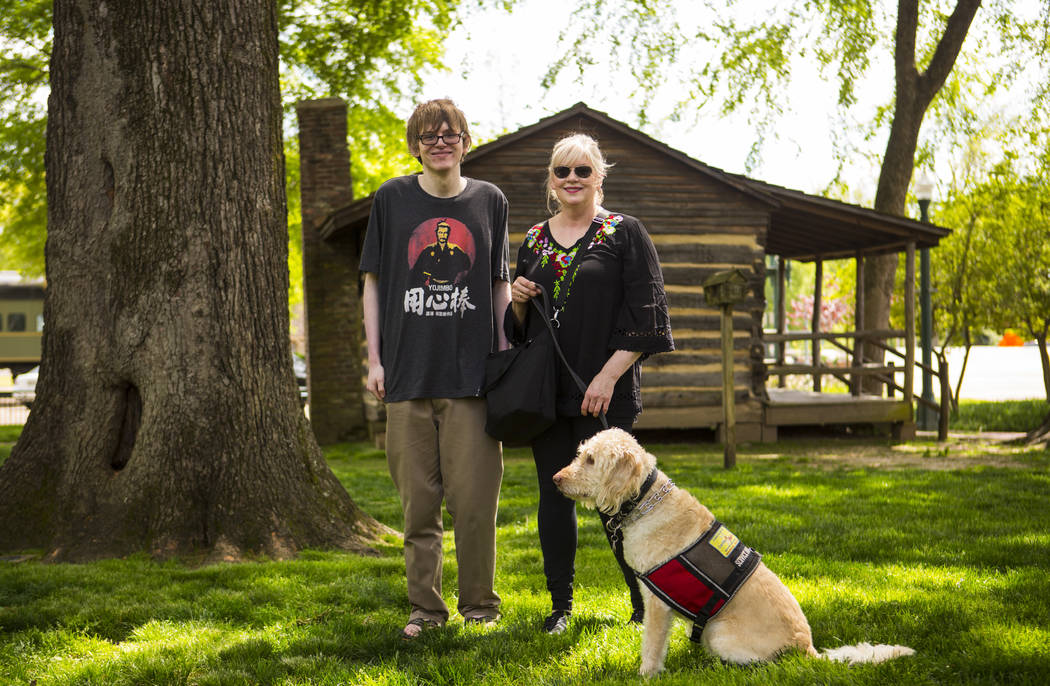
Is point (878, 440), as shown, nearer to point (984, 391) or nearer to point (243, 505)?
point (243, 505)

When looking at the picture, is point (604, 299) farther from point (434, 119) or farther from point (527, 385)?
point (434, 119)

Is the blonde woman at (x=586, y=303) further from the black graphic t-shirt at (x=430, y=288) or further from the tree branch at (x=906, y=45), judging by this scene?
the tree branch at (x=906, y=45)

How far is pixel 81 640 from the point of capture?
4066mm

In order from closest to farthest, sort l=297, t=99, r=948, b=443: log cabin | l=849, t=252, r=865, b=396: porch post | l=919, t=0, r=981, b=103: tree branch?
l=297, t=99, r=948, b=443: log cabin, l=849, t=252, r=865, b=396: porch post, l=919, t=0, r=981, b=103: tree branch

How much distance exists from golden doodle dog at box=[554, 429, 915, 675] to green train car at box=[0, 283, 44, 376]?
36064 millimetres

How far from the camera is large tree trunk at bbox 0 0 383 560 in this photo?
17.8 ft

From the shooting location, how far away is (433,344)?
3926mm

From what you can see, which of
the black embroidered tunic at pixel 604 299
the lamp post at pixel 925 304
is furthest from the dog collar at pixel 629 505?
the lamp post at pixel 925 304

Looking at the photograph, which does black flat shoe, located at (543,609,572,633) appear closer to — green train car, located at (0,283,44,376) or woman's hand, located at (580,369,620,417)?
woman's hand, located at (580,369,620,417)

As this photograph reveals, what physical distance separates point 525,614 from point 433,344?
145cm

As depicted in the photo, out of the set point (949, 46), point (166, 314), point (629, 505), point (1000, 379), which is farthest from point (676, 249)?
point (1000, 379)

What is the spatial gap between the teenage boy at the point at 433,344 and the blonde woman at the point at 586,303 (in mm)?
248

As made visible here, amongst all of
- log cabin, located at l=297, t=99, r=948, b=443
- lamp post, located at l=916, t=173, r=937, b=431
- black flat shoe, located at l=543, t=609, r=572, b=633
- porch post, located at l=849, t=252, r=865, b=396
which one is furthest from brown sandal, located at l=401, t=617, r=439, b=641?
lamp post, located at l=916, t=173, r=937, b=431

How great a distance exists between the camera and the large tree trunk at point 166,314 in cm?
543
